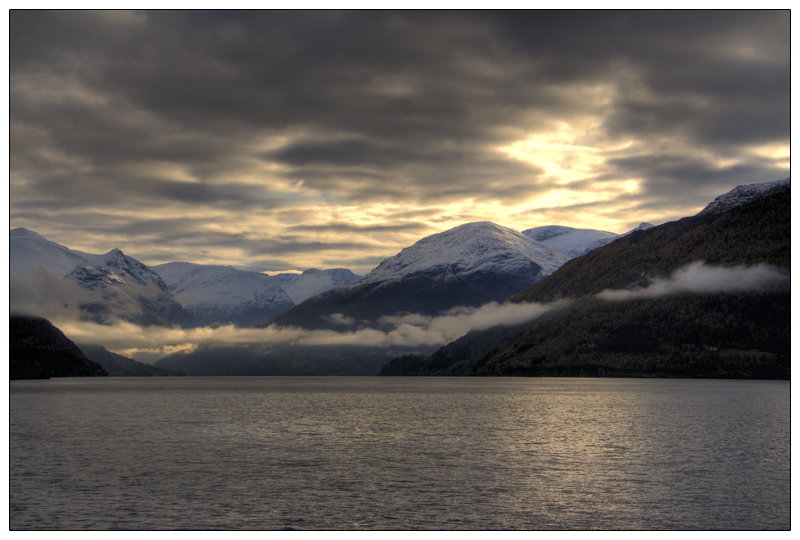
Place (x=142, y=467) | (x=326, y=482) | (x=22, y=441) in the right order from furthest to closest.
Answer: (x=22, y=441)
(x=142, y=467)
(x=326, y=482)

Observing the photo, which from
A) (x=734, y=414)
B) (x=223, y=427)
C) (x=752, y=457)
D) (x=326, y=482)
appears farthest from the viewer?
(x=734, y=414)

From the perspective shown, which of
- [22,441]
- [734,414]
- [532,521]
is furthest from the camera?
[734,414]

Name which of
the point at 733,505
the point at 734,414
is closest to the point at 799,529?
the point at 733,505

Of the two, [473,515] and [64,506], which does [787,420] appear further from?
[64,506]

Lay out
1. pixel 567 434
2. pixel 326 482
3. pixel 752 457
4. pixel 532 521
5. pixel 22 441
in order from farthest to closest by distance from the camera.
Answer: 1. pixel 567 434
2. pixel 22 441
3. pixel 752 457
4. pixel 326 482
5. pixel 532 521

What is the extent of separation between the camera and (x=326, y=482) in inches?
2576

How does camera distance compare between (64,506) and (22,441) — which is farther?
(22,441)

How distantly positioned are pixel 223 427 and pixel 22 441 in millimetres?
35340

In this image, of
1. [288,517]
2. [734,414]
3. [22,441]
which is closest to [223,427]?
[22,441]

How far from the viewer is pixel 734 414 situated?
15288 cm

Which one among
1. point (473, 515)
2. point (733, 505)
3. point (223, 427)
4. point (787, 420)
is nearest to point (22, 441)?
point (223, 427)

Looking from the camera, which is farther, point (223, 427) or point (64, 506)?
point (223, 427)

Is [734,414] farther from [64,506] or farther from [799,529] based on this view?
[64,506]

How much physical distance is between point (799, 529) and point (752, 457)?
4077 centimetres
